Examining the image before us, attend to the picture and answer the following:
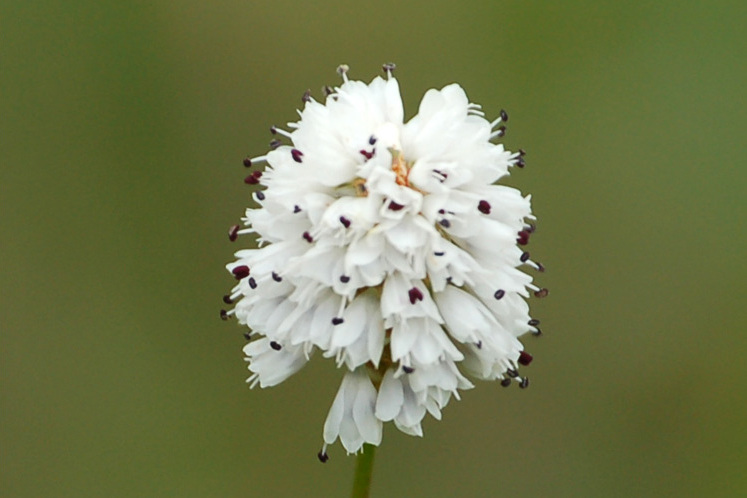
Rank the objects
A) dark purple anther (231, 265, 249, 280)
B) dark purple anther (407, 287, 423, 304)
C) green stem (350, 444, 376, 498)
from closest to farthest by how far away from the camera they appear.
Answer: dark purple anther (407, 287, 423, 304), green stem (350, 444, 376, 498), dark purple anther (231, 265, 249, 280)

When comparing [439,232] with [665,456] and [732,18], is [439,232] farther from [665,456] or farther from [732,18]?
[732,18]

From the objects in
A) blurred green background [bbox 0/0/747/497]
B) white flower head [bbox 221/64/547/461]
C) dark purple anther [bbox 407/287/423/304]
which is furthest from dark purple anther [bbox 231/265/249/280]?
blurred green background [bbox 0/0/747/497]

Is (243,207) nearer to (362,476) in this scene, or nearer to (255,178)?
(255,178)

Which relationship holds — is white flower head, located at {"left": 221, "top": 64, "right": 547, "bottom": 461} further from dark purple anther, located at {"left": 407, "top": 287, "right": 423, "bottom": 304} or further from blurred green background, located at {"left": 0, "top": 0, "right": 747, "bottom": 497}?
blurred green background, located at {"left": 0, "top": 0, "right": 747, "bottom": 497}

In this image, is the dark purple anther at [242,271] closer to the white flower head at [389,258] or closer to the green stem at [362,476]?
the white flower head at [389,258]

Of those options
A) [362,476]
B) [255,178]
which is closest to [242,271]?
[255,178]

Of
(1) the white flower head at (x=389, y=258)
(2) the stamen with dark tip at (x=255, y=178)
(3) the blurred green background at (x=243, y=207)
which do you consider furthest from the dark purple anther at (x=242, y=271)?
(3) the blurred green background at (x=243, y=207)
